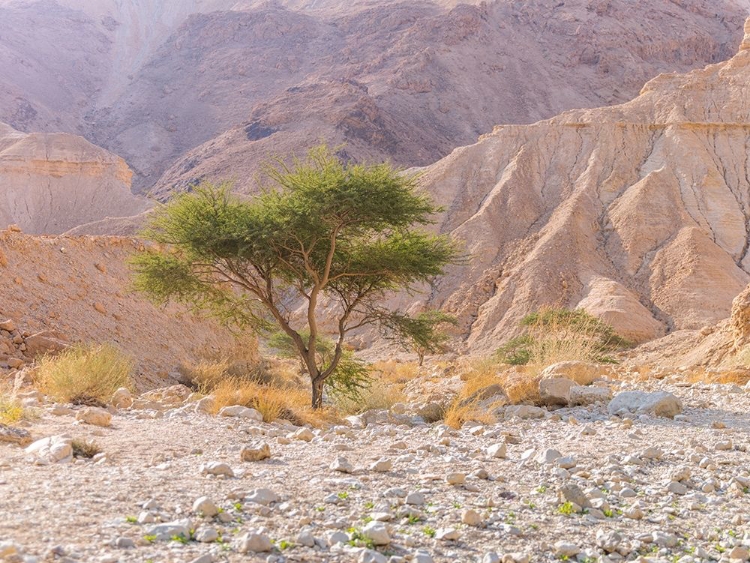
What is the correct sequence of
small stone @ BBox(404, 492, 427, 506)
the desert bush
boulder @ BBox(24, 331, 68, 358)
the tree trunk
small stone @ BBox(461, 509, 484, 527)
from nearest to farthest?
small stone @ BBox(461, 509, 484, 527), small stone @ BBox(404, 492, 427, 506), the tree trunk, boulder @ BBox(24, 331, 68, 358), the desert bush

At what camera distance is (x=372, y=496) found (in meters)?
5.62

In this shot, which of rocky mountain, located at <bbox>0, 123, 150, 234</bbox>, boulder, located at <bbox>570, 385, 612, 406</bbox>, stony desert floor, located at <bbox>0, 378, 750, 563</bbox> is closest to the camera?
stony desert floor, located at <bbox>0, 378, 750, 563</bbox>

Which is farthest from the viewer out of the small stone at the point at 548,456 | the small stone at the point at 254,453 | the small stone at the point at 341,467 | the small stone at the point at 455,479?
the small stone at the point at 548,456

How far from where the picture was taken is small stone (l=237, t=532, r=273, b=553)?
4301mm

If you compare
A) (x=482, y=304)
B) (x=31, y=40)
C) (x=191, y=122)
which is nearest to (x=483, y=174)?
(x=482, y=304)

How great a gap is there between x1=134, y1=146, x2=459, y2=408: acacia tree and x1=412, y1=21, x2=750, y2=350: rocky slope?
2099 centimetres

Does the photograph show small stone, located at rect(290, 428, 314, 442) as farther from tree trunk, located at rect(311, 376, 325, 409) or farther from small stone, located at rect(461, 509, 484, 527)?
tree trunk, located at rect(311, 376, 325, 409)

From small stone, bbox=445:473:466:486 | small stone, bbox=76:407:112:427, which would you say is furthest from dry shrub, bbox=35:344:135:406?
small stone, bbox=445:473:466:486

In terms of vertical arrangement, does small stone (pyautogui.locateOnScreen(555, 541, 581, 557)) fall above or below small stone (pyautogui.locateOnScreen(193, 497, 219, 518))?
below

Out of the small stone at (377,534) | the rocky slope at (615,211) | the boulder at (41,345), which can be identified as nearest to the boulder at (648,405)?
the small stone at (377,534)

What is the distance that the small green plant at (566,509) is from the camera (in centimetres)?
563

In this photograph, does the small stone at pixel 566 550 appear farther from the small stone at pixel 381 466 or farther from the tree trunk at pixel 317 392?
the tree trunk at pixel 317 392

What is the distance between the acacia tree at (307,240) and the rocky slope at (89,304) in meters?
2.08

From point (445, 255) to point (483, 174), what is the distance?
35320 millimetres
